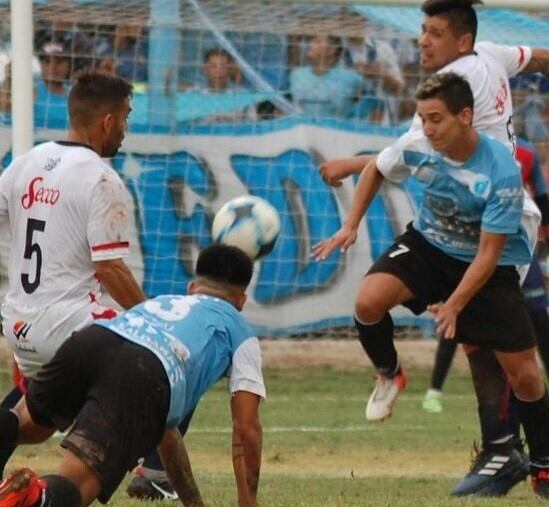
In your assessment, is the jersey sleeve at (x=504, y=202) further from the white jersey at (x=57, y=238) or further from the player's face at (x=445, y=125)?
the white jersey at (x=57, y=238)

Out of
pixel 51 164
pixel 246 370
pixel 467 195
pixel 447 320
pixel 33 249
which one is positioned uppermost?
pixel 51 164

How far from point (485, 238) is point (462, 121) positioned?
58 cm

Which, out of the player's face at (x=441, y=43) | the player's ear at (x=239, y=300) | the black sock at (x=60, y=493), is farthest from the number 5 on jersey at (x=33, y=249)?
the player's face at (x=441, y=43)

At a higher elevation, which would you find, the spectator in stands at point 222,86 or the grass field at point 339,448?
the spectator in stands at point 222,86

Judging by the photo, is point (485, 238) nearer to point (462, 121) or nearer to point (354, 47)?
point (462, 121)

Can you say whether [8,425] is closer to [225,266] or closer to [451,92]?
[225,266]

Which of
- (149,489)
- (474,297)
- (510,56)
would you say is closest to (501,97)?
(510,56)

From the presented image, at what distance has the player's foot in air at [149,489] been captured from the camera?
8422 mm

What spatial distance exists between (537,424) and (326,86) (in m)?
6.85

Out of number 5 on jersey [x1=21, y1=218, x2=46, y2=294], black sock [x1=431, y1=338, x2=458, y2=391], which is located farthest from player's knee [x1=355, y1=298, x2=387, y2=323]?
black sock [x1=431, y1=338, x2=458, y2=391]

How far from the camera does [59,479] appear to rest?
628cm

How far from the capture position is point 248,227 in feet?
26.0

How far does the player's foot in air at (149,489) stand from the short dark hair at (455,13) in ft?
9.11

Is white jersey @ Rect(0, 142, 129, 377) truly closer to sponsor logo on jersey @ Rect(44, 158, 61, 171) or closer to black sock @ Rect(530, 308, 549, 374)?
sponsor logo on jersey @ Rect(44, 158, 61, 171)
